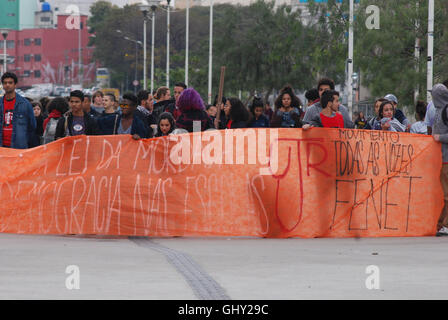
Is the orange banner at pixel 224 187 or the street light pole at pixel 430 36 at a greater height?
the street light pole at pixel 430 36

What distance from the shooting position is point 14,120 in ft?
46.6

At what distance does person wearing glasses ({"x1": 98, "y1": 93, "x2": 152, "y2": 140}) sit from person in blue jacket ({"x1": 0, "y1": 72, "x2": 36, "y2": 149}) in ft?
3.10

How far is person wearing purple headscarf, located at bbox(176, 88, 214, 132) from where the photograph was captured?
1429cm

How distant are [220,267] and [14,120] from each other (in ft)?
17.1

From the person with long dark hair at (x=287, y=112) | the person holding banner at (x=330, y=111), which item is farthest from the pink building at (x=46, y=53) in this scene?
the person holding banner at (x=330, y=111)

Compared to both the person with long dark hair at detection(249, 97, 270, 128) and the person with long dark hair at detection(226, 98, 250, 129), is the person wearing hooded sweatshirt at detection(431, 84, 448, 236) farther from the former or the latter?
the person with long dark hair at detection(249, 97, 270, 128)

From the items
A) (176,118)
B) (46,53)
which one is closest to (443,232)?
(176,118)

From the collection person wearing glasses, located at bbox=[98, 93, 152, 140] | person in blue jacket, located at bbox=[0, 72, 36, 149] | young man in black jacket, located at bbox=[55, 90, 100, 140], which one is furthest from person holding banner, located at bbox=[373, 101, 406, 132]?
person in blue jacket, located at bbox=[0, 72, 36, 149]

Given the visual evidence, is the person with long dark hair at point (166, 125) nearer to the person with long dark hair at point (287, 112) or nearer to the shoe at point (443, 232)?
the person with long dark hair at point (287, 112)

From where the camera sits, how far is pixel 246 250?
11.2 meters

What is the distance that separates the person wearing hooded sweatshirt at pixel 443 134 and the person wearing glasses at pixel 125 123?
322cm

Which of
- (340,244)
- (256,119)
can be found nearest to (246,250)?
(340,244)

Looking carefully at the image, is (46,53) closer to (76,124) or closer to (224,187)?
(76,124)

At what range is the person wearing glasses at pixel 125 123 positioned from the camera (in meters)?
13.8
